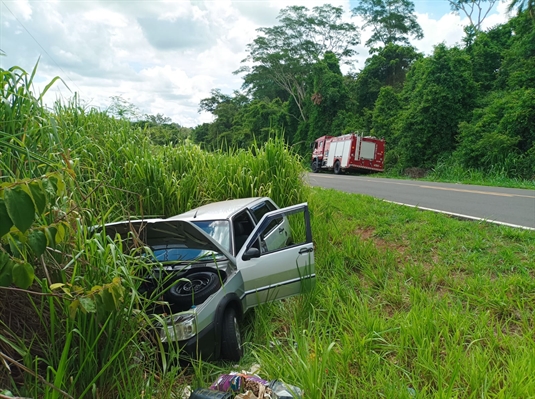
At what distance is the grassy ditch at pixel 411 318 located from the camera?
9.21ft

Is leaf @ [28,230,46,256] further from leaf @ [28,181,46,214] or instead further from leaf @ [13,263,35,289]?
leaf @ [28,181,46,214]

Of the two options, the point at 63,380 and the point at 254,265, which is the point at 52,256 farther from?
the point at 254,265

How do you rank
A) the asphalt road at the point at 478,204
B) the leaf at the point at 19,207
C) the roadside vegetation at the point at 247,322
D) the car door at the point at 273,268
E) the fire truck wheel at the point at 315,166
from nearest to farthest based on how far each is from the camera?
the leaf at the point at 19,207 → the roadside vegetation at the point at 247,322 → the car door at the point at 273,268 → the asphalt road at the point at 478,204 → the fire truck wheel at the point at 315,166

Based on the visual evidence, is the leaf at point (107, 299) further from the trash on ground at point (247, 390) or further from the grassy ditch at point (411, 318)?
the grassy ditch at point (411, 318)

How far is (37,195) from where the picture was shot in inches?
55.4

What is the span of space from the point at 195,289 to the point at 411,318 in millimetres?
1966

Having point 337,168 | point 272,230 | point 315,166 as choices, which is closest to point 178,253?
point 272,230

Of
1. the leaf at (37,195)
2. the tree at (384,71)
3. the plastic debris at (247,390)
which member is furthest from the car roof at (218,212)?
the tree at (384,71)

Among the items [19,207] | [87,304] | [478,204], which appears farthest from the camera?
[478,204]

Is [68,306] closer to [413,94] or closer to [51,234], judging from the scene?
[51,234]

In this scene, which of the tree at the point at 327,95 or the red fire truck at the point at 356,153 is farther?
the tree at the point at 327,95

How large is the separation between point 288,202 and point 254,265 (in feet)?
10.8

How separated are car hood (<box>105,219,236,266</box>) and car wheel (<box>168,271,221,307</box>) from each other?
29 cm

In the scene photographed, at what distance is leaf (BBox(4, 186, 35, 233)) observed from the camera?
1317 millimetres
